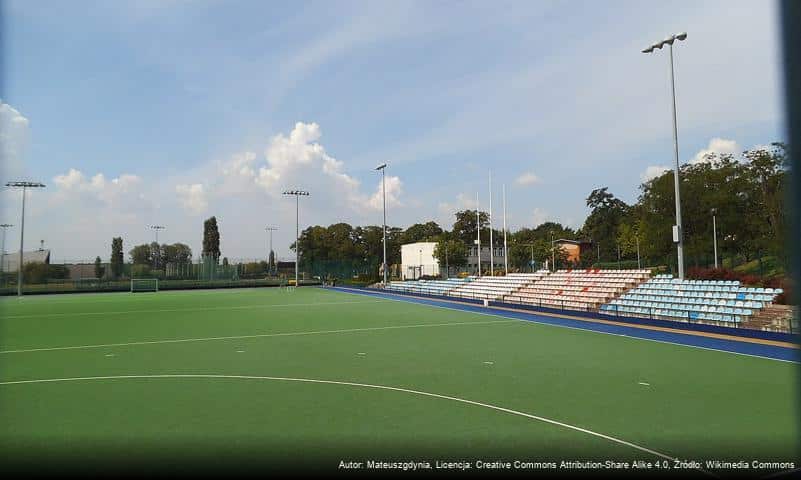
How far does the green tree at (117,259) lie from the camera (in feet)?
188

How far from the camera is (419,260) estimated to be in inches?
3233

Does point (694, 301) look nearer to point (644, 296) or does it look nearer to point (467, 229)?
point (644, 296)

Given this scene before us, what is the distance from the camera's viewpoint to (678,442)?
6.70 meters

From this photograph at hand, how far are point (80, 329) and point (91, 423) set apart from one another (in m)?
14.7

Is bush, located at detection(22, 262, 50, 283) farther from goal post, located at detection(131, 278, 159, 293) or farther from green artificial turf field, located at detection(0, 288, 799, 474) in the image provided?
green artificial turf field, located at detection(0, 288, 799, 474)

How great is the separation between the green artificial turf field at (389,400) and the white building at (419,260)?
5804 cm

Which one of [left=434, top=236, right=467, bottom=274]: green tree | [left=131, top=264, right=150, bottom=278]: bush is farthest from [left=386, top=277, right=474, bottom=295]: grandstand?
[left=131, top=264, right=150, bottom=278]: bush

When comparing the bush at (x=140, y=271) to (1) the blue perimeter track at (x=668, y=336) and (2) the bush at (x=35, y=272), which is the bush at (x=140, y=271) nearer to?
(2) the bush at (x=35, y=272)

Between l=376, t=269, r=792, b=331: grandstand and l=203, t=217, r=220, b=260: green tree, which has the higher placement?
l=203, t=217, r=220, b=260: green tree

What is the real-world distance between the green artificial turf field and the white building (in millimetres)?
58036

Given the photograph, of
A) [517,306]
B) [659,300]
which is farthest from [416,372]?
[517,306]

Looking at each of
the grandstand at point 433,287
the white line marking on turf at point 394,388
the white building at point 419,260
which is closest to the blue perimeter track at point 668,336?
the white line marking on turf at point 394,388

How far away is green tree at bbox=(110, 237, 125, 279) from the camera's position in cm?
5738

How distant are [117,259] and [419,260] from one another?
1708 inches
